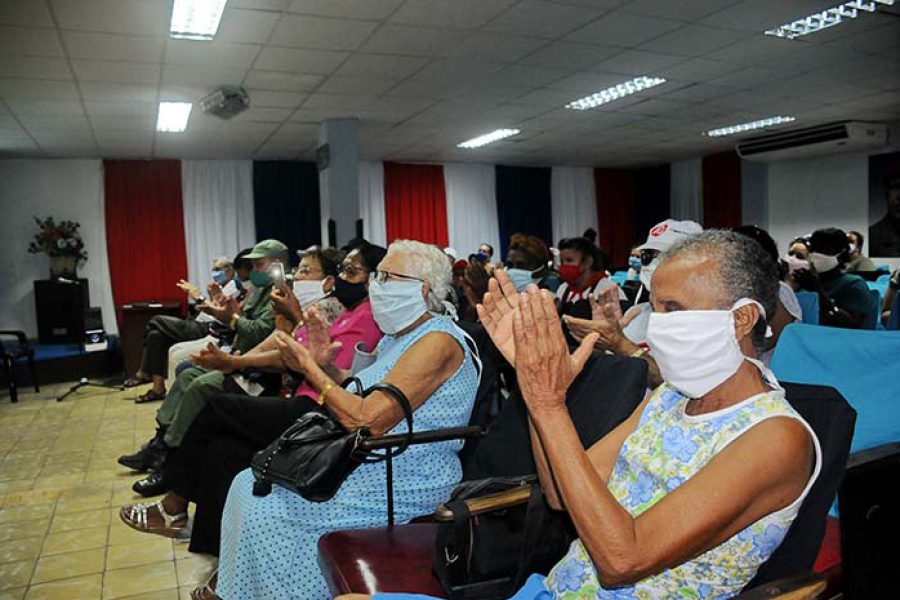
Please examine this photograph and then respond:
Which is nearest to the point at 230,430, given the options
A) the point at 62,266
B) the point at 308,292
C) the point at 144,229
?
the point at 308,292

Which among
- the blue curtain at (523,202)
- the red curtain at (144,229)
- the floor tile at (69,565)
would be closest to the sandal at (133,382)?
the red curtain at (144,229)

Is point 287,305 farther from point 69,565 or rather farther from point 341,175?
point 341,175

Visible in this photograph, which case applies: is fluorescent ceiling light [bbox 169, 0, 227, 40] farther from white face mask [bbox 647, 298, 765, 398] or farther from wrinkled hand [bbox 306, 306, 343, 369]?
white face mask [bbox 647, 298, 765, 398]

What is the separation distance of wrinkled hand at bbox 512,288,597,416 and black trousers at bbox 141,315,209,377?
17.2 ft

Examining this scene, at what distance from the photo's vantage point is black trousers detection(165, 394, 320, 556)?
8.32 ft

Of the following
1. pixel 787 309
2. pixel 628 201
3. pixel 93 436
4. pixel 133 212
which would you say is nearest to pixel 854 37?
pixel 787 309

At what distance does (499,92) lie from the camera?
20.3 feet

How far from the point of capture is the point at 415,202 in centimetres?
1069

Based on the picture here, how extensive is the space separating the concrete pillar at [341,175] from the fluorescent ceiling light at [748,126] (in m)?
4.84

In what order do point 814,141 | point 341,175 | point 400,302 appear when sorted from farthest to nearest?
1. point 814,141
2. point 341,175
3. point 400,302

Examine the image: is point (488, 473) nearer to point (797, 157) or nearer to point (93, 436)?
point (93, 436)

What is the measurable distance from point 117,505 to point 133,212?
653 centimetres

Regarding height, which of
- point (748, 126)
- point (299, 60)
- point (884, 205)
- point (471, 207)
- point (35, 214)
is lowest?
point (884, 205)

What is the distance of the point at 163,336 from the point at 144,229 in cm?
383
